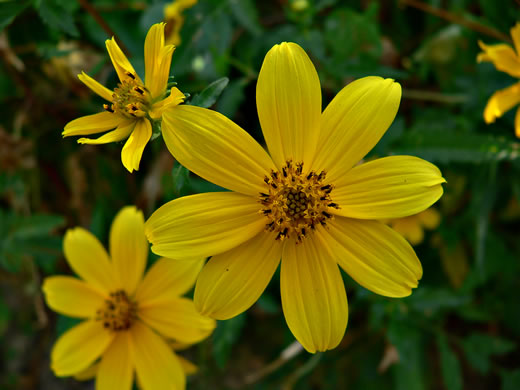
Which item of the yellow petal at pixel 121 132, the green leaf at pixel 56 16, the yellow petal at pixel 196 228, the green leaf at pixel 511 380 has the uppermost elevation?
the green leaf at pixel 56 16

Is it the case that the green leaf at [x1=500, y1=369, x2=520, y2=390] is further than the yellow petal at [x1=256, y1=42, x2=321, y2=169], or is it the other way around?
the green leaf at [x1=500, y1=369, x2=520, y2=390]

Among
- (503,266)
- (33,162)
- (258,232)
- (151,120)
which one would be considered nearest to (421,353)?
(503,266)

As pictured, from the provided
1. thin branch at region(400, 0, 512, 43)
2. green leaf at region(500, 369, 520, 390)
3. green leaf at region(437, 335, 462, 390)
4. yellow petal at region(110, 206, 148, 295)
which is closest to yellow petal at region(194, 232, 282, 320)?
yellow petal at region(110, 206, 148, 295)

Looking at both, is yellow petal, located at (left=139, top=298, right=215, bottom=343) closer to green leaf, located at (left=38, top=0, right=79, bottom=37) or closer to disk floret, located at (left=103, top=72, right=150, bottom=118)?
disk floret, located at (left=103, top=72, right=150, bottom=118)

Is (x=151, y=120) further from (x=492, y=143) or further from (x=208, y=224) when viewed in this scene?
(x=492, y=143)

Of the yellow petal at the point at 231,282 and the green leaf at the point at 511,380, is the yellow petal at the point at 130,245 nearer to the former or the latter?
the yellow petal at the point at 231,282

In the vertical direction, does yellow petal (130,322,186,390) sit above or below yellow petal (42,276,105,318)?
below

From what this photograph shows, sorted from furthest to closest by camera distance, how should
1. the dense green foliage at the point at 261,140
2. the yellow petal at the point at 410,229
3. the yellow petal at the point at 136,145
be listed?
the yellow petal at the point at 410,229
the dense green foliage at the point at 261,140
the yellow petal at the point at 136,145

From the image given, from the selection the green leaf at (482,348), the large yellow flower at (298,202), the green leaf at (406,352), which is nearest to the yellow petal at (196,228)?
the large yellow flower at (298,202)
